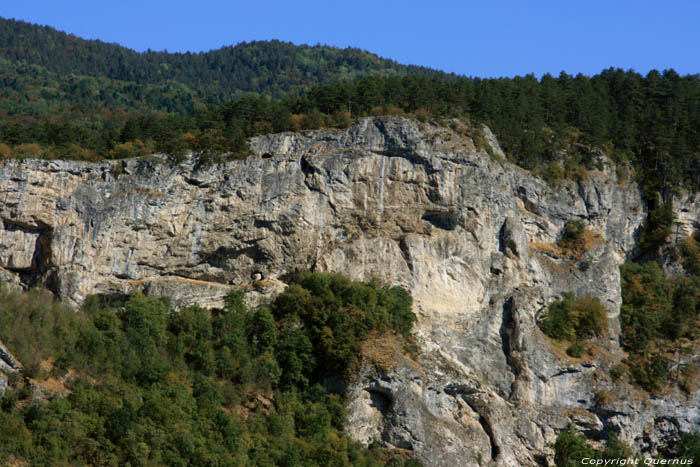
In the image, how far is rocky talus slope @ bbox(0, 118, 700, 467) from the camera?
50.6 metres

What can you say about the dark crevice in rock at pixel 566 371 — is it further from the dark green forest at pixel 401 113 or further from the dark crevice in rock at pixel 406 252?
the dark green forest at pixel 401 113

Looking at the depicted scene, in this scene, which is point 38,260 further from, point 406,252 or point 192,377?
point 406,252

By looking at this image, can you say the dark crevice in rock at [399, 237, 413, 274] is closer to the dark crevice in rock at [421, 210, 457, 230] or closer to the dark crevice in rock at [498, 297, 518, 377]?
the dark crevice in rock at [421, 210, 457, 230]

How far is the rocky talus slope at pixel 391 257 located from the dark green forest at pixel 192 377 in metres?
1.66

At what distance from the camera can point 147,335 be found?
48.4m

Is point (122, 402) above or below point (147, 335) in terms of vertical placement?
below

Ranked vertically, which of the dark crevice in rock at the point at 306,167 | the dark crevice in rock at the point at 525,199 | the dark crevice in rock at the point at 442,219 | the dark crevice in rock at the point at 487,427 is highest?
the dark crevice in rock at the point at 525,199

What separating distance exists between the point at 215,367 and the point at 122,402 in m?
6.72

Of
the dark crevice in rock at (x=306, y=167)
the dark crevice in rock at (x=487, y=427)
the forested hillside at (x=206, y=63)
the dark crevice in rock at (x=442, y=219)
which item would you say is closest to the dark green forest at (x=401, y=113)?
the dark crevice in rock at (x=306, y=167)

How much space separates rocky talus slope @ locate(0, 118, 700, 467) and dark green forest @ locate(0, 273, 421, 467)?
65.4 inches

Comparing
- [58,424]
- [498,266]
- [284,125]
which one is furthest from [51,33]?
[58,424]

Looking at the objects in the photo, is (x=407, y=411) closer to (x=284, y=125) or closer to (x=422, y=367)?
(x=422, y=367)

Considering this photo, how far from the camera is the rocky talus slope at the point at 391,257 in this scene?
166ft

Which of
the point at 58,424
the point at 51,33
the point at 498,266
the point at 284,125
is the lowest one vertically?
the point at 58,424
